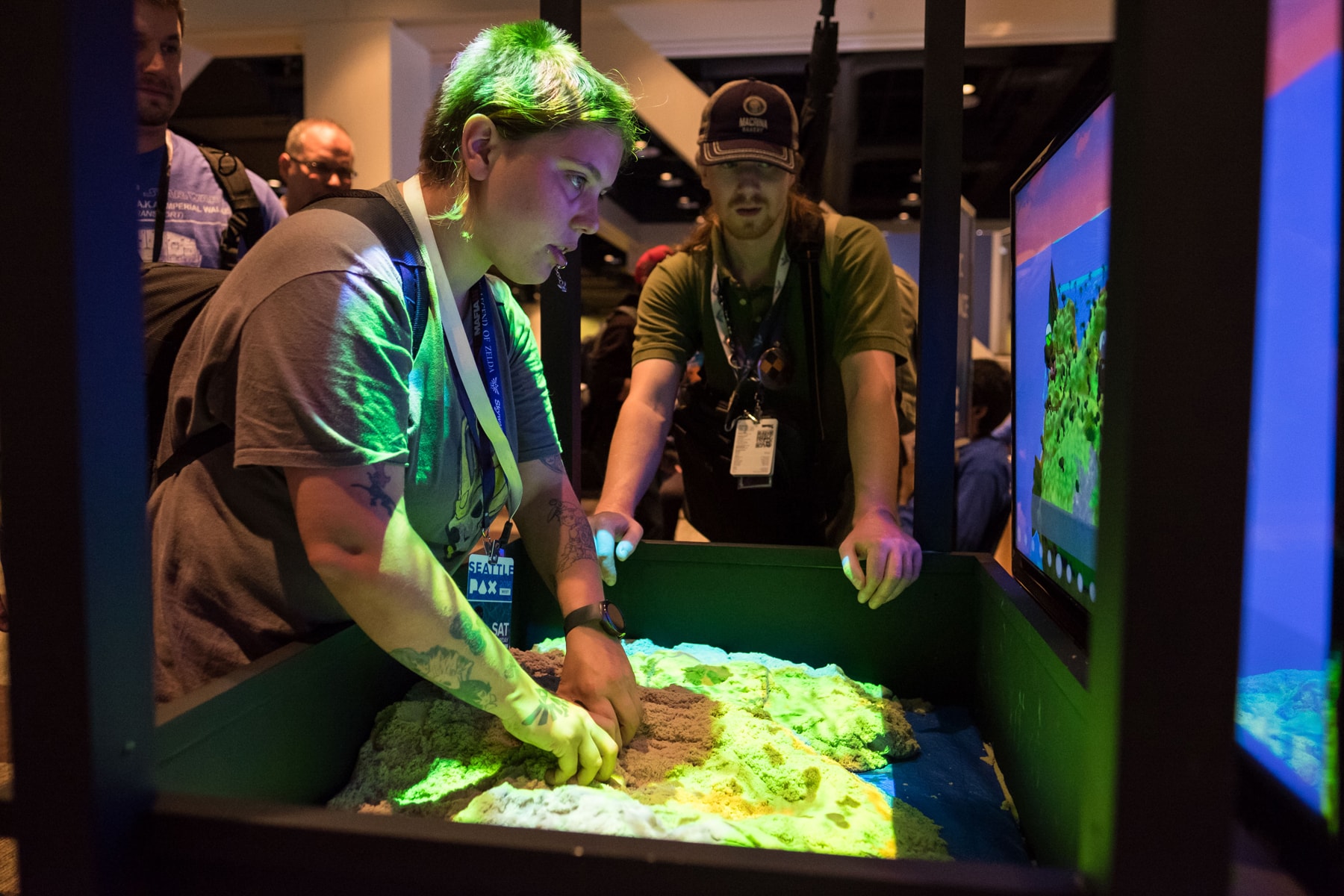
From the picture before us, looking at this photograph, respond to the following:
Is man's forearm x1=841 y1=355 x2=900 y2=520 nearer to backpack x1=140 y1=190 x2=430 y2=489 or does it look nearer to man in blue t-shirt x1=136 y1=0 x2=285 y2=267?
backpack x1=140 y1=190 x2=430 y2=489

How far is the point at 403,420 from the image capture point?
2.96 ft

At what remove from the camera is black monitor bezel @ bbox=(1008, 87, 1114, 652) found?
0.99 meters

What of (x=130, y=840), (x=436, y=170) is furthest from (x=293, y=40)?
(x=130, y=840)

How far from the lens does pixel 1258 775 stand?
688 millimetres

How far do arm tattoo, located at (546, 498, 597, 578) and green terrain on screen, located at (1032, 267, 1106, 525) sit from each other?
646mm

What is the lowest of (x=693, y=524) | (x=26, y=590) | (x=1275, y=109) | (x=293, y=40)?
(x=693, y=524)

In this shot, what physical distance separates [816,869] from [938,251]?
1.14 meters

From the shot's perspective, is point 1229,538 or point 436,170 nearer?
point 1229,538

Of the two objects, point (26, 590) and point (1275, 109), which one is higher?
point (1275, 109)

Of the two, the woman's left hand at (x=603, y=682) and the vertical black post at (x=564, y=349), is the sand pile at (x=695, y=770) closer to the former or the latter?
the woman's left hand at (x=603, y=682)

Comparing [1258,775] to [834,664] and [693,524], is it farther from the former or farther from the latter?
[693,524]

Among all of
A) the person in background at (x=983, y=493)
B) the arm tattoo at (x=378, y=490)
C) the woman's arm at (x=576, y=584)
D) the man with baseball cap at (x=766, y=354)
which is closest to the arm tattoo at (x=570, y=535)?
the woman's arm at (x=576, y=584)

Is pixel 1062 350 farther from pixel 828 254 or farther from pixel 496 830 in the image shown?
pixel 496 830

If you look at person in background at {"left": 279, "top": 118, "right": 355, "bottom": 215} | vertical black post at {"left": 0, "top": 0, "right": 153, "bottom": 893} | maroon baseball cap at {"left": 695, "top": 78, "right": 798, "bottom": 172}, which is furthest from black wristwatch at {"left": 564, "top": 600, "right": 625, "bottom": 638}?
person in background at {"left": 279, "top": 118, "right": 355, "bottom": 215}
